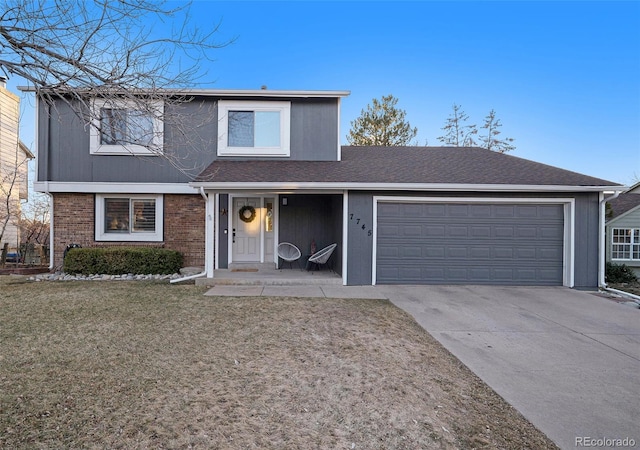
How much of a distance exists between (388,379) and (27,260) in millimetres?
13755

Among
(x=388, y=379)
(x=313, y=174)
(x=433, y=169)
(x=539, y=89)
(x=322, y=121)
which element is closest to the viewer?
(x=388, y=379)

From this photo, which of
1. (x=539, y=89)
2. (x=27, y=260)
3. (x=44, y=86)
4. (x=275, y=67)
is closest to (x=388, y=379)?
(x=44, y=86)

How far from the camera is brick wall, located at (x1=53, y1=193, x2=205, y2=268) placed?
34.0 feet

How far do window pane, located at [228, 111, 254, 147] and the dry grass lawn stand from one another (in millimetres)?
6156

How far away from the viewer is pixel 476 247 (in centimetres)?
898

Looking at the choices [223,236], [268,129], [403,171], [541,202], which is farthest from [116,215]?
[541,202]

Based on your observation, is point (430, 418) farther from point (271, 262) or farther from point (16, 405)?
point (271, 262)

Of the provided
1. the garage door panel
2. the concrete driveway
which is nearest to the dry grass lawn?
the concrete driveway

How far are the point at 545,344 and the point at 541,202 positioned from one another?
5.24 meters

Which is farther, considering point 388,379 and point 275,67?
point 275,67

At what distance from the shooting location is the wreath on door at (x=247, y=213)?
10758 millimetres

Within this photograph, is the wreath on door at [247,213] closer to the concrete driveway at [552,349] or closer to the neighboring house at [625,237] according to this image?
the concrete driveway at [552,349]

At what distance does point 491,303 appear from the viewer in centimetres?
728

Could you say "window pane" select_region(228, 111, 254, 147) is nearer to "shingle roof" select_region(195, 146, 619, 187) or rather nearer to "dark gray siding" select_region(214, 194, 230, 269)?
"shingle roof" select_region(195, 146, 619, 187)
